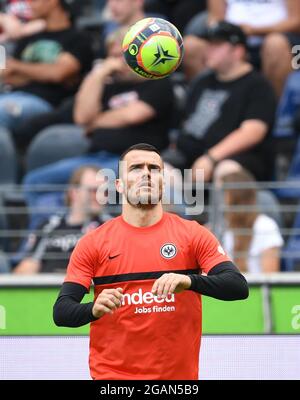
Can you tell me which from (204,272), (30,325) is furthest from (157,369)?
(30,325)

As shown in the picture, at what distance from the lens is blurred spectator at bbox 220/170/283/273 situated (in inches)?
356

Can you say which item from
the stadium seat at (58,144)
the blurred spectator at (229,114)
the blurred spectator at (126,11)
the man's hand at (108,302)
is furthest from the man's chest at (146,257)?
the blurred spectator at (126,11)

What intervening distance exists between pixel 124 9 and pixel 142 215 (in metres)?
5.54

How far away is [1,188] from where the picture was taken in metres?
10.2

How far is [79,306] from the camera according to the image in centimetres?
543

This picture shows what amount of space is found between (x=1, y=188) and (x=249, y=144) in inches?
89.0

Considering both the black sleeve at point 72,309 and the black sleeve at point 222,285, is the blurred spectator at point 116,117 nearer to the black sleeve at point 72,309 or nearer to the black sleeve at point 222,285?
the black sleeve at point 72,309

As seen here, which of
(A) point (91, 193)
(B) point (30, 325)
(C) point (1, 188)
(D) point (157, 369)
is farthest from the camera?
(C) point (1, 188)

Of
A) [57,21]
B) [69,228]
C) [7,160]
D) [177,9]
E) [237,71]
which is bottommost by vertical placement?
[69,228]

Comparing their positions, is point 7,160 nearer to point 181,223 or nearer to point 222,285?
point 181,223

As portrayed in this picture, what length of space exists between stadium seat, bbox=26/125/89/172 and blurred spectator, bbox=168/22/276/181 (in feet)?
3.36

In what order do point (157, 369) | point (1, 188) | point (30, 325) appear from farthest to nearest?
point (1, 188), point (30, 325), point (157, 369)

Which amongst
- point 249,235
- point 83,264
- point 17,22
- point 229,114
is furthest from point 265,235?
point 17,22

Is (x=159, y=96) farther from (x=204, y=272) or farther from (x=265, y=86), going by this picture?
(x=204, y=272)
